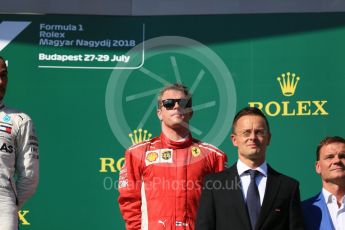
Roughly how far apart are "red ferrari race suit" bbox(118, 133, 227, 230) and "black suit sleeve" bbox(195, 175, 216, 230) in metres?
0.34

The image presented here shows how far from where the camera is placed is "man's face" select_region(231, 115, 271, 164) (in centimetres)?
326

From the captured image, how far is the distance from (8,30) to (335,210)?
9.42ft

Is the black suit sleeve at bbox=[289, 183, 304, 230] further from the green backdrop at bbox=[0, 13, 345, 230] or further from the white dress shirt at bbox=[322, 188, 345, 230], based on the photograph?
the green backdrop at bbox=[0, 13, 345, 230]

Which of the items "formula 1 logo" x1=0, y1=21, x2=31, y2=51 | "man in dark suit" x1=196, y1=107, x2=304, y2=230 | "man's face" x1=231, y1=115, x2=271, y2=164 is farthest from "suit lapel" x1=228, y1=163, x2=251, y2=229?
"formula 1 logo" x1=0, y1=21, x2=31, y2=51

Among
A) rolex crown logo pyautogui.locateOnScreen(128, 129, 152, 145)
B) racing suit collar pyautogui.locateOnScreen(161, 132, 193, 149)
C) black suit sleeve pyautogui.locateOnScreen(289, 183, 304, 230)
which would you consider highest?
rolex crown logo pyautogui.locateOnScreen(128, 129, 152, 145)

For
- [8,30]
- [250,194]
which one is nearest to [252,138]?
[250,194]

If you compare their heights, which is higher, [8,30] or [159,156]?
[8,30]

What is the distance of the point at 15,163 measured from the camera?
3.36m

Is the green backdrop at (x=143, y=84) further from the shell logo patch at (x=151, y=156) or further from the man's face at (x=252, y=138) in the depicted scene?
the man's face at (x=252, y=138)

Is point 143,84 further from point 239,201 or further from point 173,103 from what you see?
point 239,201

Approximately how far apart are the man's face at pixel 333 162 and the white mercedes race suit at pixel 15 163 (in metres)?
1.47

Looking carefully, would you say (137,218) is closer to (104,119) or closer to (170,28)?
(104,119)

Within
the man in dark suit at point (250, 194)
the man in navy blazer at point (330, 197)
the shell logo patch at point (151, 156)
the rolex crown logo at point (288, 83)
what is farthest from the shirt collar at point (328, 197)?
the rolex crown logo at point (288, 83)

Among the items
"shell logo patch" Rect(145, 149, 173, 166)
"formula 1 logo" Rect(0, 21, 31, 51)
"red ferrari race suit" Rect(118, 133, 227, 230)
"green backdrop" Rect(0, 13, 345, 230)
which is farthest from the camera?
"formula 1 logo" Rect(0, 21, 31, 51)
